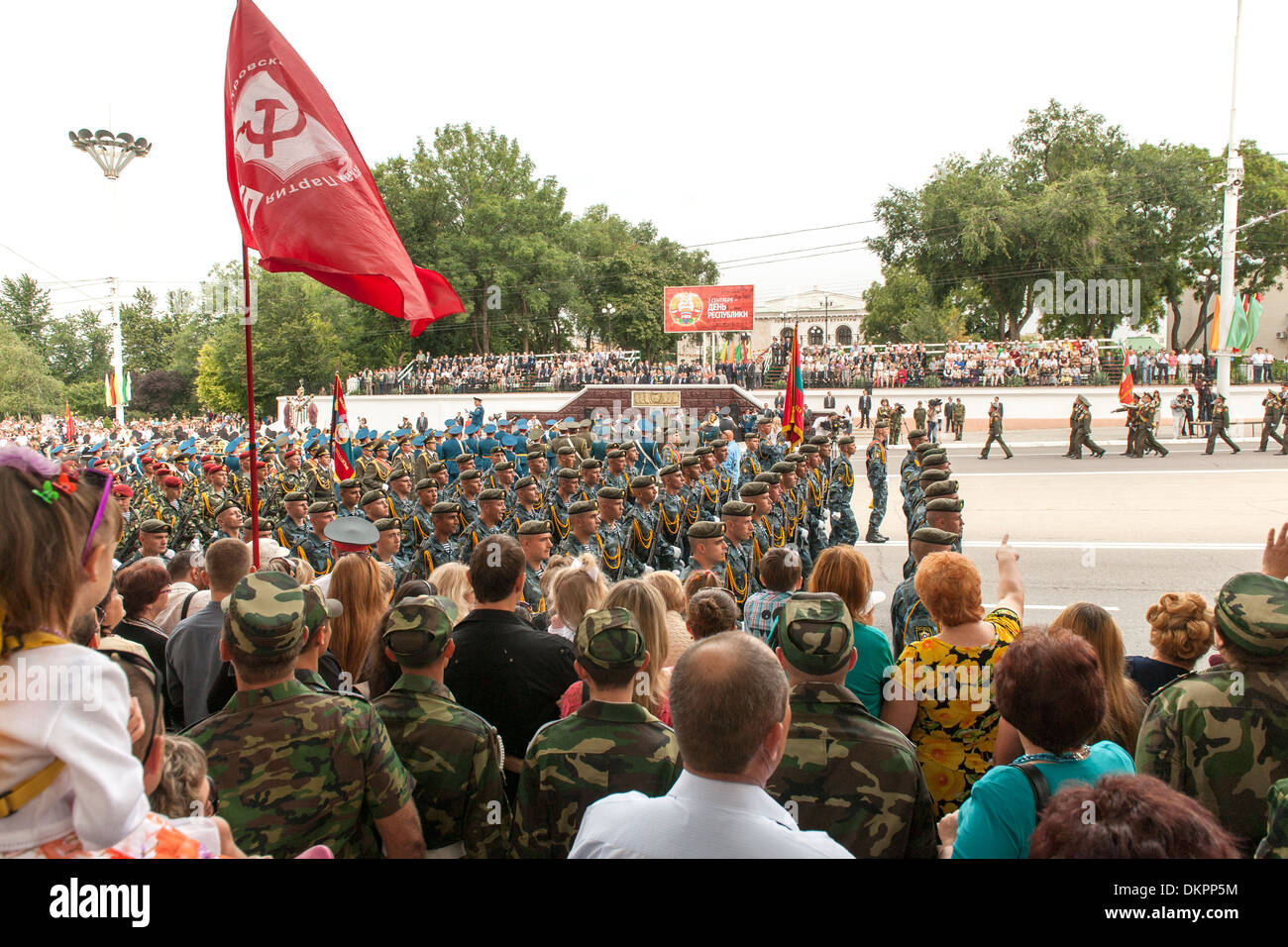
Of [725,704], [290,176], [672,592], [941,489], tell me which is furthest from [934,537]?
[290,176]

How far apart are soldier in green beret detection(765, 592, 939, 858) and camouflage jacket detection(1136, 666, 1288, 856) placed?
2.61 ft

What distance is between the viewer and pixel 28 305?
8288cm

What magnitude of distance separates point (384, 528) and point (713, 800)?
5.97 metres

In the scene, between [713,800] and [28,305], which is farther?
[28,305]

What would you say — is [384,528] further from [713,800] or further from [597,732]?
[713,800]

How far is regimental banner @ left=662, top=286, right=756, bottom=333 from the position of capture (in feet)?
147

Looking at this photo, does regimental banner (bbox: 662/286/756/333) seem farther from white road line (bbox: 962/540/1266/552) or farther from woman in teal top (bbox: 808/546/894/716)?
woman in teal top (bbox: 808/546/894/716)

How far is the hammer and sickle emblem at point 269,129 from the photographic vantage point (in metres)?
4.94

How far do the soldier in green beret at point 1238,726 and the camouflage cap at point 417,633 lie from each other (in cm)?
221

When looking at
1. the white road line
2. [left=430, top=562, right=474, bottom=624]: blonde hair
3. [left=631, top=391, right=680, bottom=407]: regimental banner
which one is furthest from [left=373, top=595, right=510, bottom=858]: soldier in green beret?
[left=631, top=391, right=680, bottom=407]: regimental banner

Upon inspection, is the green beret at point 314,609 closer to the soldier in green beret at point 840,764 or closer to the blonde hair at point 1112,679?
the soldier in green beret at point 840,764

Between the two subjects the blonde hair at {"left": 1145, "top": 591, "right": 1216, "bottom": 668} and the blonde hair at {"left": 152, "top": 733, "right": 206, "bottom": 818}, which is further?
the blonde hair at {"left": 1145, "top": 591, "right": 1216, "bottom": 668}

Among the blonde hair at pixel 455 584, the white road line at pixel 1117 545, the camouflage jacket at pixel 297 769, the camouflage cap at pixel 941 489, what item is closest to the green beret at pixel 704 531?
the blonde hair at pixel 455 584

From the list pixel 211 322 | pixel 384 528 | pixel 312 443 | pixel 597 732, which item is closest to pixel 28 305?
pixel 211 322
